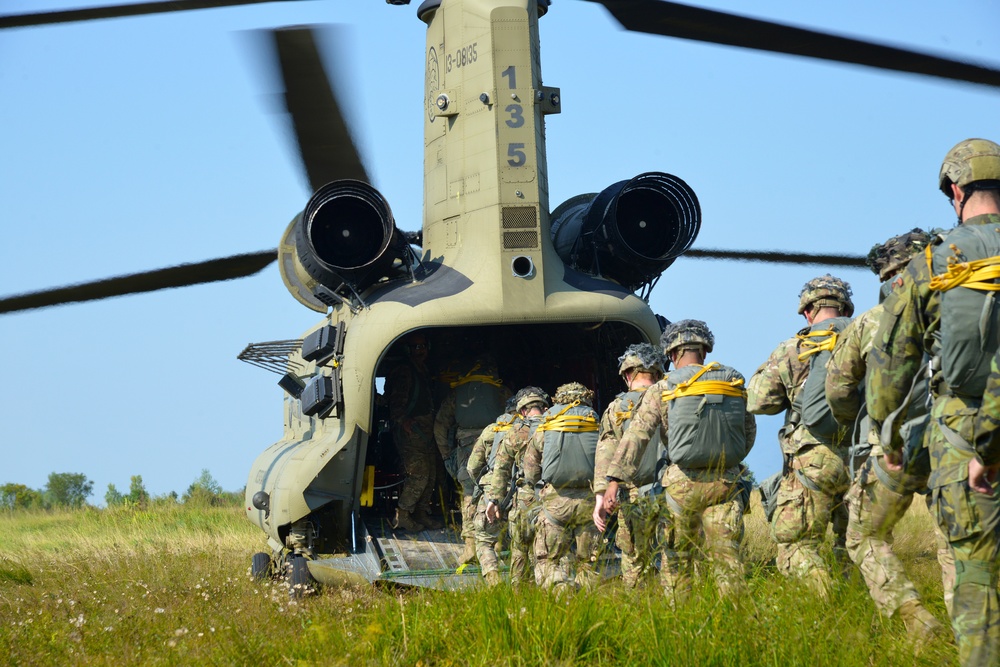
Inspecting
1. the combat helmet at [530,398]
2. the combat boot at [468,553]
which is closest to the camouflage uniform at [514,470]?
the combat helmet at [530,398]

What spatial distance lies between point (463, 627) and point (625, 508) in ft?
4.84

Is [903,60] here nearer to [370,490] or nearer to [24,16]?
[24,16]

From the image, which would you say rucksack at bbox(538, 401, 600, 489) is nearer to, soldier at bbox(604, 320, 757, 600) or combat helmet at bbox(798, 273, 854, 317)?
soldier at bbox(604, 320, 757, 600)

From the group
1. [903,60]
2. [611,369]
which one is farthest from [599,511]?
[611,369]

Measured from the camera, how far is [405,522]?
991cm

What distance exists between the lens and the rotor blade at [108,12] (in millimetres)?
5914

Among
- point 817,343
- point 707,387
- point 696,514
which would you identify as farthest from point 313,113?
point 817,343

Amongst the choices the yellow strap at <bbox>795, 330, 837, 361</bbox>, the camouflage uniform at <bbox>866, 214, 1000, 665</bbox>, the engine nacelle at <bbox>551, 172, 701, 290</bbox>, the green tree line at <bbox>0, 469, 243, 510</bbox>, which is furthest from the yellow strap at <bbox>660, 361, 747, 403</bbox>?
the green tree line at <bbox>0, 469, 243, 510</bbox>

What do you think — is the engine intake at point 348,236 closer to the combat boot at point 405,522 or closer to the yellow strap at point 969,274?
the combat boot at point 405,522

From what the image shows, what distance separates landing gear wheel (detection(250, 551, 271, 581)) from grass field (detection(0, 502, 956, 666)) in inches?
37.3

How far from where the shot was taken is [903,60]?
582cm

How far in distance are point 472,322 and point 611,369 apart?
1.94m

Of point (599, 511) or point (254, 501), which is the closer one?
point (599, 511)

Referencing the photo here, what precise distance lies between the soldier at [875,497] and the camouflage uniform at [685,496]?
2.53ft
